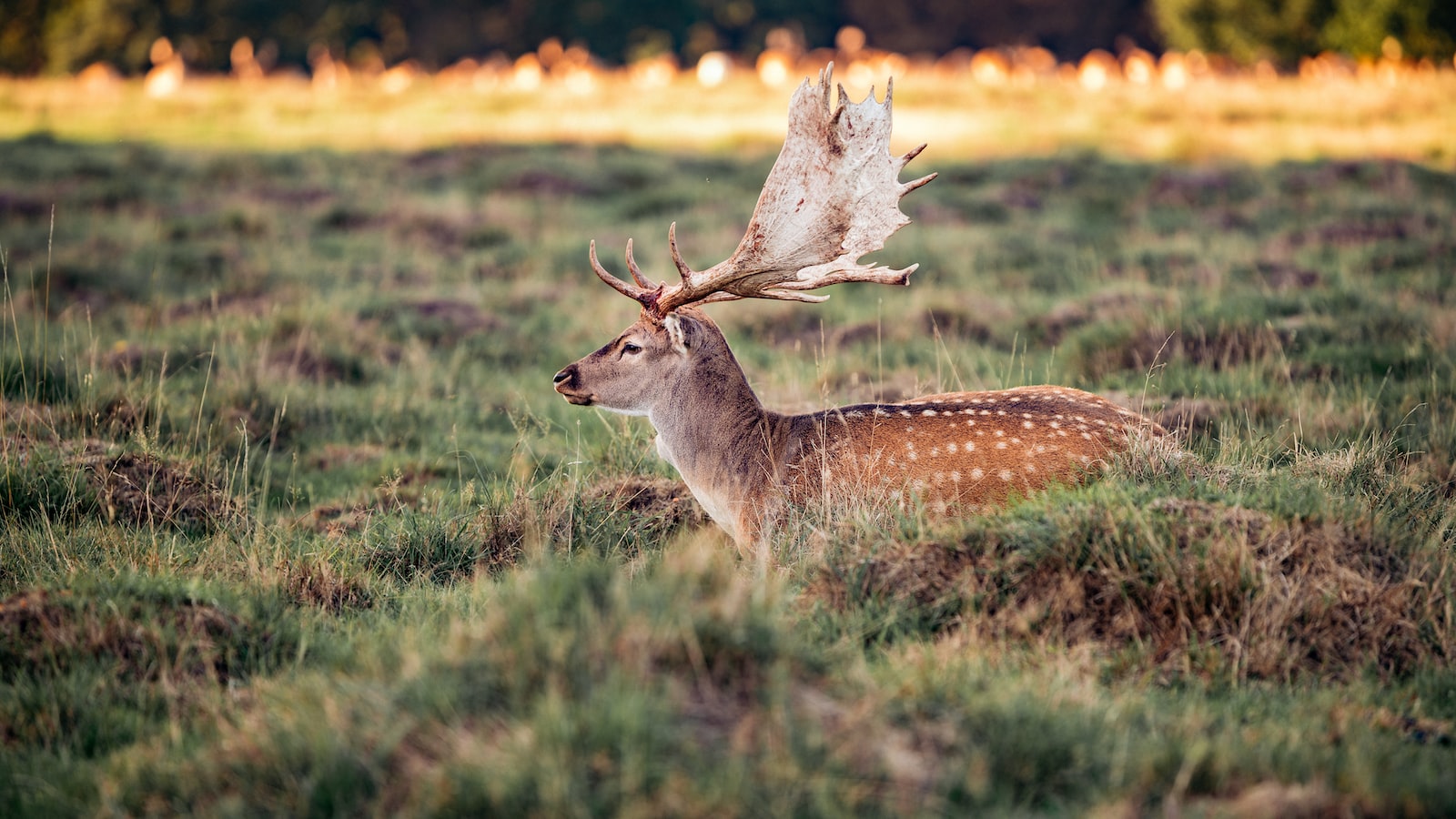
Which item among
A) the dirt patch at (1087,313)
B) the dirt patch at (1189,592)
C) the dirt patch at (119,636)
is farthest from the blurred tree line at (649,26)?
the dirt patch at (119,636)

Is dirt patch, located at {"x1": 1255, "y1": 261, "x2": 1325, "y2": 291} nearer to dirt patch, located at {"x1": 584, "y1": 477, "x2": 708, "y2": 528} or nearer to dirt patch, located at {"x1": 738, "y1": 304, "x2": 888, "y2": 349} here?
dirt patch, located at {"x1": 738, "y1": 304, "x2": 888, "y2": 349}

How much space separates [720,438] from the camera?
5.71 meters

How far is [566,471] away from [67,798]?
10.3 feet

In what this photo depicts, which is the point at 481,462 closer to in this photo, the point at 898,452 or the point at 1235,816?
the point at 898,452

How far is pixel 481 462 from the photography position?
6.96 metres

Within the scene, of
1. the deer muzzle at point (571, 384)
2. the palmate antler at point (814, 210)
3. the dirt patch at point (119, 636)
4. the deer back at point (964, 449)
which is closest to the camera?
the dirt patch at point (119, 636)

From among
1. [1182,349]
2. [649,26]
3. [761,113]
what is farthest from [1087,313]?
[649,26]

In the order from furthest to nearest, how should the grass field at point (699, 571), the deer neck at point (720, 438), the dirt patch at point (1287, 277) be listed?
the dirt patch at point (1287, 277) < the deer neck at point (720, 438) < the grass field at point (699, 571)

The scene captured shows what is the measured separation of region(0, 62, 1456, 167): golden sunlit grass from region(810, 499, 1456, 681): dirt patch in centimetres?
1306

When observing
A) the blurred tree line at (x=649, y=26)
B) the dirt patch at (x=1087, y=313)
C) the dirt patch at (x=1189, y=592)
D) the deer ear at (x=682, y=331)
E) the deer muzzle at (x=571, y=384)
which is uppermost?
the blurred tree line at (x=649, y=26)

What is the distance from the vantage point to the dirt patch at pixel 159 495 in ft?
18.5

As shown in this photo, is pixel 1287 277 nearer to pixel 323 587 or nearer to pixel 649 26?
pixel 323 587

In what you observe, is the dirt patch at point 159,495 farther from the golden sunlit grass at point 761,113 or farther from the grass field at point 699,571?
the golden sunlit grass at point 761,113

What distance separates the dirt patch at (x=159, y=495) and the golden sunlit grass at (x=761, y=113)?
13.1 meters
